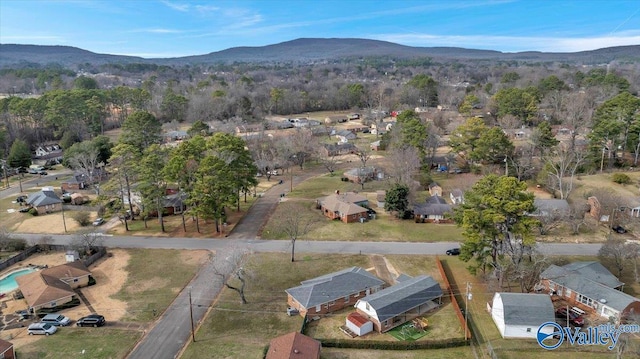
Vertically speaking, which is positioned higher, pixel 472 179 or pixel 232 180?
pixel 232 180

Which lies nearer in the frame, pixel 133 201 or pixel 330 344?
pixel 330 344

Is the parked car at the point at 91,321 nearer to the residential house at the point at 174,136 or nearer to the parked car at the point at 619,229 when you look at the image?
the parked car at the point at 619,229

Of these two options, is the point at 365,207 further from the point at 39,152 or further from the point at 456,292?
the point at 39,152

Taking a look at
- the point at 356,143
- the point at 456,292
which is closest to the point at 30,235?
the point at 456,292

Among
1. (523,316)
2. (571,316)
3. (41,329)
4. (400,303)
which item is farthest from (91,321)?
(571,316)

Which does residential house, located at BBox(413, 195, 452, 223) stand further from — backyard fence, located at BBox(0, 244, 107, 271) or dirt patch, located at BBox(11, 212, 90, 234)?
dirt patch, located at BBox(11, 212, 90, 234)

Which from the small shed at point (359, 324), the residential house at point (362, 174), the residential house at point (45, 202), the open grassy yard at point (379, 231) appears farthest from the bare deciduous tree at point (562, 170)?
the residential house at point (45, 202)

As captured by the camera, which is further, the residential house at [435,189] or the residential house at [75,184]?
the residential house at [75,184]

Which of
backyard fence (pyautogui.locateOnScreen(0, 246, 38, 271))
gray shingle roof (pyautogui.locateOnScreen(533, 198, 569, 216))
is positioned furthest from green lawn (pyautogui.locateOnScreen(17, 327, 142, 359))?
gray shingle roof (pyautogui.locateOnScreen(533, 198, 569, 216))

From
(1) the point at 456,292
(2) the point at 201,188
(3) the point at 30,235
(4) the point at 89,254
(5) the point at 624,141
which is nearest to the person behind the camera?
(1) the point at 456,292
